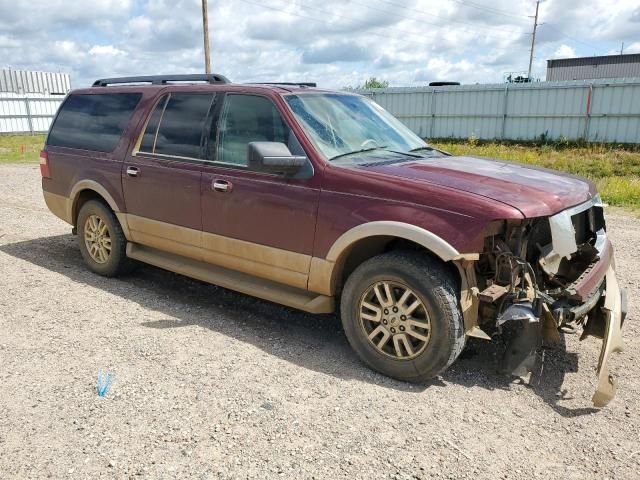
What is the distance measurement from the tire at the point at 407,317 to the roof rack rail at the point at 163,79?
246 centimetres

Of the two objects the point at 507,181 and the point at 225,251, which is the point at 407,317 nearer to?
the point at 507,181

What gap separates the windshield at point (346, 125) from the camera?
420cm

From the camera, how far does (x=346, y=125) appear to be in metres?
4.47

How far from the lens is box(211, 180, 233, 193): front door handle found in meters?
4.44

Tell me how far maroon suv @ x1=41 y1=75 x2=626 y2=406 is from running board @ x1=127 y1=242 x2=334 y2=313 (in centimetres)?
1

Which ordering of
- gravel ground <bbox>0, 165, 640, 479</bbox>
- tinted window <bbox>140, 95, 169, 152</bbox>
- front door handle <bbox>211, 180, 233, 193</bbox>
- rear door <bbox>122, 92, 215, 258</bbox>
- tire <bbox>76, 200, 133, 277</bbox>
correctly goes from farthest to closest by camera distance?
tire <bbox>76, 200, 133, 277</bbox> < tinted window <bbox>140, 95, 169, 152</bbox> < rear door <bbox>122, 92, 215, 258</bbox> < front door handle <bbox>211, 180, 233, 193</bbox> < gravel ground <bbox>0, 165, 640, 479</bbox>

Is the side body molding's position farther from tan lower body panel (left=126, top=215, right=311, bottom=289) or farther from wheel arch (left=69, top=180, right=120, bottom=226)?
wheel arch (left=69, top=180, right=120, bottom=226)

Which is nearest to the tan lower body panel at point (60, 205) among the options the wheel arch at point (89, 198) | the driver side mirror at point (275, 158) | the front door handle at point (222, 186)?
the wheel arch at point (89, 198)

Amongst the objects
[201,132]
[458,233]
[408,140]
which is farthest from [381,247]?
[201,132]

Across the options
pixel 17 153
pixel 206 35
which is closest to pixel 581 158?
pixel 206 35

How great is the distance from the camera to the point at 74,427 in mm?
3143

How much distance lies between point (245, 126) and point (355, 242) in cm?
147

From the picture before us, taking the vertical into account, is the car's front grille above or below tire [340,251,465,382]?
above

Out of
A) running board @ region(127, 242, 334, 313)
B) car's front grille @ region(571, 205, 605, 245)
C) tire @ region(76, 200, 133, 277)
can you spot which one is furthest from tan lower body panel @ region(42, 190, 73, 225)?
car's front grille @ region(571, 205, 605, 245)
